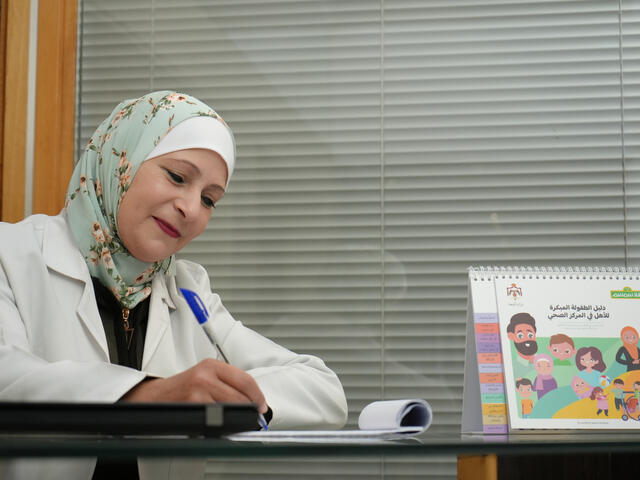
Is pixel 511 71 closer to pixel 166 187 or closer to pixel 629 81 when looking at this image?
pixel 629 81

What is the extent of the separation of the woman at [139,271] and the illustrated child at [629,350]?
1.89 feet

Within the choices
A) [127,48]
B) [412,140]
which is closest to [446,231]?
[412,140]

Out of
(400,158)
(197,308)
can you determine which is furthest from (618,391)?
(400,158)

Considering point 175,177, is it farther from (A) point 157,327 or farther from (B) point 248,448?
(B) point 248,448

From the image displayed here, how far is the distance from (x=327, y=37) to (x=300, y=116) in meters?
0.24

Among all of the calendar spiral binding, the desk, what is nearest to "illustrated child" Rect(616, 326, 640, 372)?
the calendar spiral binding

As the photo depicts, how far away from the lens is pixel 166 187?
1560 millimetres

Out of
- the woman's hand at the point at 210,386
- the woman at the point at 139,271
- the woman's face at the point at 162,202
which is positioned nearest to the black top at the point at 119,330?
the woman at the point at 139,271

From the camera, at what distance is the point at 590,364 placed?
4.64 feet

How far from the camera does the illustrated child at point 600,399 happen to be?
1369 millimetres

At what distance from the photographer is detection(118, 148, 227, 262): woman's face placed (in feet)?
5.10

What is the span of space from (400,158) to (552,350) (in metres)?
0.82

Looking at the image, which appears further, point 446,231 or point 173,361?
point 446,231

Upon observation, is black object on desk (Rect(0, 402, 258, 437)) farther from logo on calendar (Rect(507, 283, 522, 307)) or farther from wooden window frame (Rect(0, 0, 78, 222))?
wooden window frame (Rect(0, 0, 78, 222))
